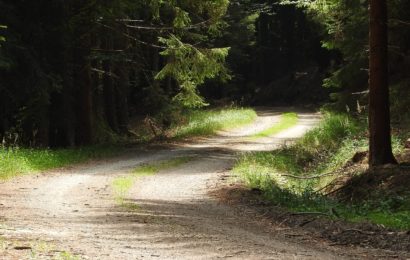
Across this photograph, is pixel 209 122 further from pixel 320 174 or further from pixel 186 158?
pixel 320 174

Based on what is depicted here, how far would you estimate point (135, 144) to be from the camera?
2327 centimetres

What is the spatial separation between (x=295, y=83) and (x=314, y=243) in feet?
186

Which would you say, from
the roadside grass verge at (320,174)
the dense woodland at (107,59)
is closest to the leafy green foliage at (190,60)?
the dense woodland at (107,59)

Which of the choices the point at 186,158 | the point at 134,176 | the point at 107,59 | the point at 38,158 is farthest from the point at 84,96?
the point at 134,176

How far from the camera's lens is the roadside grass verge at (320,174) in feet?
32.0

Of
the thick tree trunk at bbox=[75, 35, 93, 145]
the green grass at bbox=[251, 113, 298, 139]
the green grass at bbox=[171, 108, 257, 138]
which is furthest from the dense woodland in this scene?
the green grass at bbox=[251, 113, 298, 139]

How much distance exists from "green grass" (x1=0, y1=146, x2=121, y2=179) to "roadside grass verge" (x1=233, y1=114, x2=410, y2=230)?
17.4ft

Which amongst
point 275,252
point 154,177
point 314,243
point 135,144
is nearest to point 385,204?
point 314,243

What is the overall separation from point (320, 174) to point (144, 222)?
791 cm

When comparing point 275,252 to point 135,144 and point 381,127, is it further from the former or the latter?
point 135,144

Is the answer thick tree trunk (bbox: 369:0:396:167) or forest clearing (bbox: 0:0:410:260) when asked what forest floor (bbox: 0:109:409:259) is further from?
thick tree trunk (bbox: 369:0:396:167)

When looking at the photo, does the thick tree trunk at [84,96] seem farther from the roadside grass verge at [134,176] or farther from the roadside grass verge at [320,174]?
the roadside grass verge at [320,174]

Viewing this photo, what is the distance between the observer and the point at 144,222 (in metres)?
9.02

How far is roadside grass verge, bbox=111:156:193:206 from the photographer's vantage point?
11.5 meters
